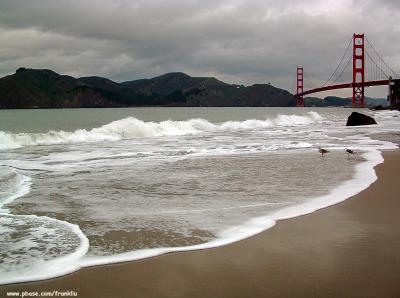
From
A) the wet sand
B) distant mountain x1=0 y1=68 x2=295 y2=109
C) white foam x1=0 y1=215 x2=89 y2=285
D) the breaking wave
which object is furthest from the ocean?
distant mountain x1=0 y1=68 x2=295 y2=109

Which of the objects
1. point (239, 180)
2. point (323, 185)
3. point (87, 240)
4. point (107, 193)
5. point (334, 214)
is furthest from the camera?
point (239, 180)

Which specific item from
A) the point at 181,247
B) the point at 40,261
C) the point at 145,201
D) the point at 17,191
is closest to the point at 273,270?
the point at 181,247

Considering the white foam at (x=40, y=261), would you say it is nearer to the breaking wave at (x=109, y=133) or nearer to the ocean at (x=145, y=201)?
the ocean at (x=145, y=201)

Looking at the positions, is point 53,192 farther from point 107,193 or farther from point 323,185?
point 323,185

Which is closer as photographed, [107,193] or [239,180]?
[107,193]

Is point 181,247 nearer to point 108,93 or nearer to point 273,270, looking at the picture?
point 273,270

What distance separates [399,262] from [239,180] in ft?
14.1

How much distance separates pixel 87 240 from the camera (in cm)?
427

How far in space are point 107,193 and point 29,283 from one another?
337cm

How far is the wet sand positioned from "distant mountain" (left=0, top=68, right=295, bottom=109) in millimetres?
117813

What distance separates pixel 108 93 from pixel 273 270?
128107mm

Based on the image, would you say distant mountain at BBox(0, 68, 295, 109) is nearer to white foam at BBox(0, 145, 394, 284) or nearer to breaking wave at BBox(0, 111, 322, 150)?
breaking wave at BBox(0, 111, 322, 150)

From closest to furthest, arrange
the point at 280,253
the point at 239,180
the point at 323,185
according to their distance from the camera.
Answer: the point at 280,253, the point at 323,185, the point at 239,180

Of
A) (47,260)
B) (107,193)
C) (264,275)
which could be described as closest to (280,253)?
(264,275)
